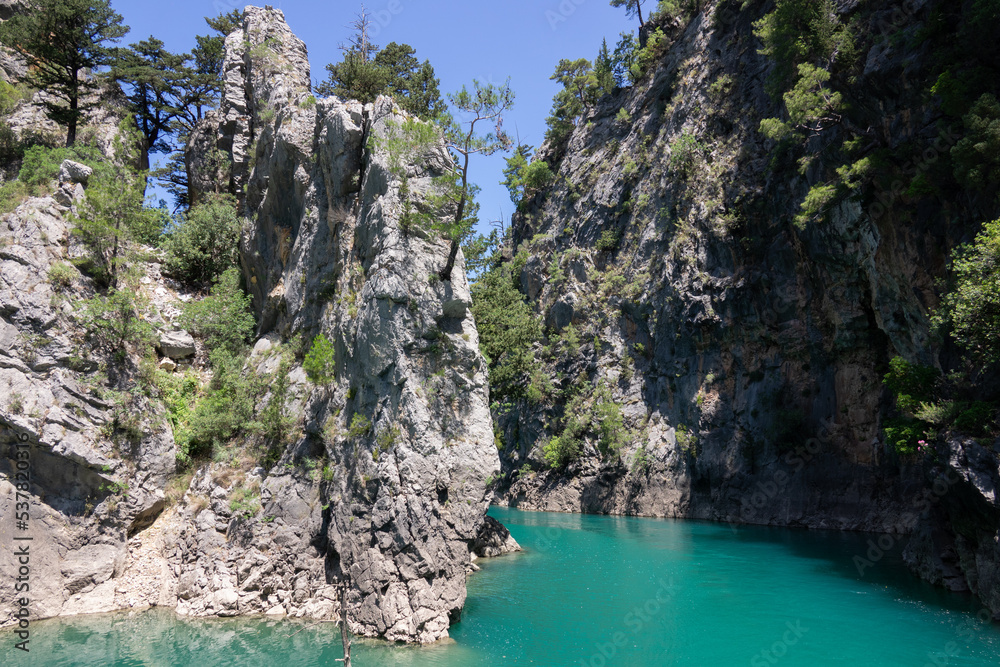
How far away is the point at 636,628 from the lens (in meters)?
15.4

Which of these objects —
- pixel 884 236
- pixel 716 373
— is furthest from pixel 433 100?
pixel 716 373

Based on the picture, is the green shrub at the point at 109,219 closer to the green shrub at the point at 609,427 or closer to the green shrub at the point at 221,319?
the green shrub at the point at 221,319

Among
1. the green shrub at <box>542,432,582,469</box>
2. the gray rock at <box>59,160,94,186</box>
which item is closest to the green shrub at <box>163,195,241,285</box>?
the gray rock at <box>59,160,94,186</box>

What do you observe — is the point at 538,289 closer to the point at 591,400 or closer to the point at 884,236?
the point at 591,400

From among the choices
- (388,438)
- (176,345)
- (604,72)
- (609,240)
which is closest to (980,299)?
(388,438)

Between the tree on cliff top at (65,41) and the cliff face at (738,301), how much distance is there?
117 feet

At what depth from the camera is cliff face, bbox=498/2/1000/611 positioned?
21594mm

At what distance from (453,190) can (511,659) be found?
13740mm

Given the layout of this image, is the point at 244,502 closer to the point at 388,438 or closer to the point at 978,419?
the point at 388,438

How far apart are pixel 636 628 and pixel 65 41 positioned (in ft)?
117

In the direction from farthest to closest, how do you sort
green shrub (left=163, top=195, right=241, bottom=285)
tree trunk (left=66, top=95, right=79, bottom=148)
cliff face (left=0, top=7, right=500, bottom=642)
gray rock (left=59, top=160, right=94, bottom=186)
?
tree trunk (left=66, top=95, right=79, bottom=148)
green shrub (left=163, top=195, right=241, bottom=285)
gray rock (left=59, top=160, right=94, bottom=186)
cliff face (left=0, top=7, right=500, bottom=642)

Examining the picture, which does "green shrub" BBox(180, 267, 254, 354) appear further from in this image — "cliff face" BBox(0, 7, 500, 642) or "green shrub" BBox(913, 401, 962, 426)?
"green shrub" BBox(913, 401, 962, 426)

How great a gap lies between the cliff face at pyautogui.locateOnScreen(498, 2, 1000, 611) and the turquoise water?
9.31ft

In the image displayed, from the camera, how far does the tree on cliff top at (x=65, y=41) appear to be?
84.6ft
